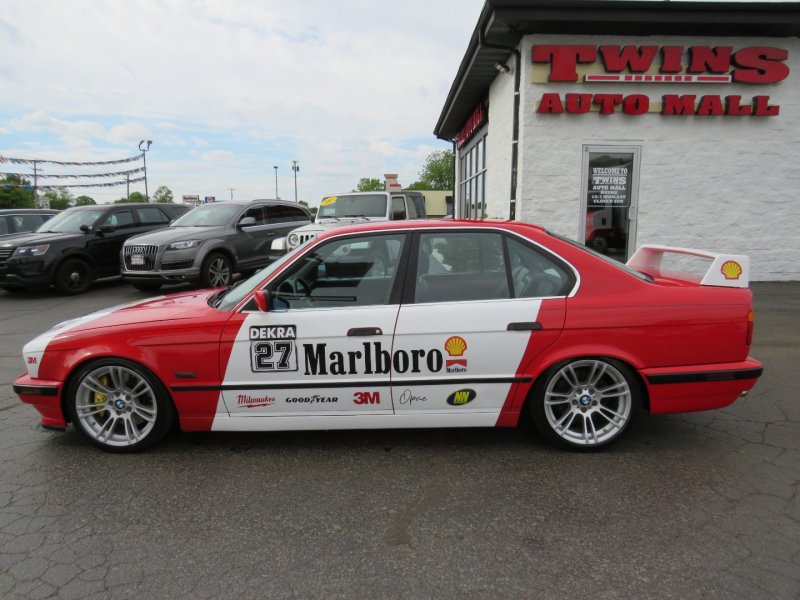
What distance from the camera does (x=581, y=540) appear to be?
2500 mm

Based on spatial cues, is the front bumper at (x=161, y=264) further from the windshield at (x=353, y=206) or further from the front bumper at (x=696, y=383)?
the front bumper at (x=696, y=383)

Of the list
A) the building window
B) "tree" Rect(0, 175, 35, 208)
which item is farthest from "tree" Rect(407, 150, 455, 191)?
the building window

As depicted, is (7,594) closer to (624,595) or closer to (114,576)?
(114,576)

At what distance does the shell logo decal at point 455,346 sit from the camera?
3223mm

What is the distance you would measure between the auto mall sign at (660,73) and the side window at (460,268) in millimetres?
6512

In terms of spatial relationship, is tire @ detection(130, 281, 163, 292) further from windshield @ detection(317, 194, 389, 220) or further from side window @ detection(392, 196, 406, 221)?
side window @ detection(392, 196, 406, 221)

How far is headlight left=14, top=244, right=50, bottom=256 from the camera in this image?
971 cm

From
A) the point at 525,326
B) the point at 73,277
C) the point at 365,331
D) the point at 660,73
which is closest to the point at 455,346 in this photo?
the point at 525,326

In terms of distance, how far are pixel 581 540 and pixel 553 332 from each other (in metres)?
1.17

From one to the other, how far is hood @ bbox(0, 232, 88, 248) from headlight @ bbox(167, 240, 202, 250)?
7.79ft

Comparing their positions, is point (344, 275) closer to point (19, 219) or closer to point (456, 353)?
point (456, 353)

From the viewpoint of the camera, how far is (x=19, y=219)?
1245 centimetres

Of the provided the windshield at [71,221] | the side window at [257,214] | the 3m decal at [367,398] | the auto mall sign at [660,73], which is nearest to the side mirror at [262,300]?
the 3m decal at [367,398]

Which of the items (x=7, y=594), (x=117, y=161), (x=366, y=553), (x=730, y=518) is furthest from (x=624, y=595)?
(x=117, y=161)
